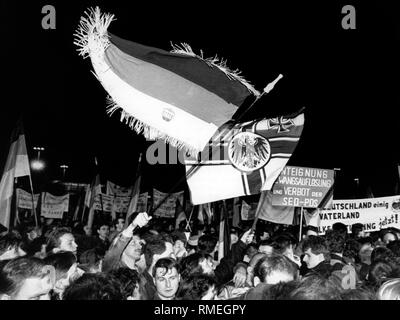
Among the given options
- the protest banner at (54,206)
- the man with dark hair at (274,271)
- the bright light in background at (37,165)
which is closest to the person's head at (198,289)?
the man with dark hair at (274,271)

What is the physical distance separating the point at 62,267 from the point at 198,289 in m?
1.46

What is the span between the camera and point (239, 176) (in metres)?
6.17

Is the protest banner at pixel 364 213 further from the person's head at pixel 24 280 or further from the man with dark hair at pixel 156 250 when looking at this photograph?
the person's head at pixel 24 280

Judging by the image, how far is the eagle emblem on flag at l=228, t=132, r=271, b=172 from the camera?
614 centimetres

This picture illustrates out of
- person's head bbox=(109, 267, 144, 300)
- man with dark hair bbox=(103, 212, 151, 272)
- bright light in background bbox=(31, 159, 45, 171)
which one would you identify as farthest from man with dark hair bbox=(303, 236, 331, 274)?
bright light in background bbox=(31, 159, 45, 171)

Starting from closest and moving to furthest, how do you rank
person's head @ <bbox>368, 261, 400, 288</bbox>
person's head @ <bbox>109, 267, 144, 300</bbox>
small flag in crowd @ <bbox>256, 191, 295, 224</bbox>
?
person's head @ <bbox>109, 267, 144, 300</bbox> → person's head @ <bbox>368, 261, 400, 288</bbox> → small flag in crowd @ <bbox>256, 191, 295, 224</bbox>

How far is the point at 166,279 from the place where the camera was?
4445mm

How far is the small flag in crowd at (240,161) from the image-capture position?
6.05 metres

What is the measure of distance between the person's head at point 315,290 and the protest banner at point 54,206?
12.1m

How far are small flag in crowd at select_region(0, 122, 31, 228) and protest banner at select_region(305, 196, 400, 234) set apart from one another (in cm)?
607

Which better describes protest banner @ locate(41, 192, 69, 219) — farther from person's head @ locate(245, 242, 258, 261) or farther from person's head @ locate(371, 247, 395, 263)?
person's head @ locate(371, 247, 395, 263)

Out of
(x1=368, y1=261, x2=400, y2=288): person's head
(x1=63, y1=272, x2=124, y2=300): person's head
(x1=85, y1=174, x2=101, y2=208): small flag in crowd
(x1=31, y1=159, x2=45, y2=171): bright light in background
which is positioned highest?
(x1=31, y1=159, x2=45, y2=171): bright light in background

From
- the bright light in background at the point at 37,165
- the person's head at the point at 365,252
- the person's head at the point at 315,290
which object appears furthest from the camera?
the bright light in background at the point at 37,165

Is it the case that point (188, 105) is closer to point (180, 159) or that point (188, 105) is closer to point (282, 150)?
point (180, 159)
